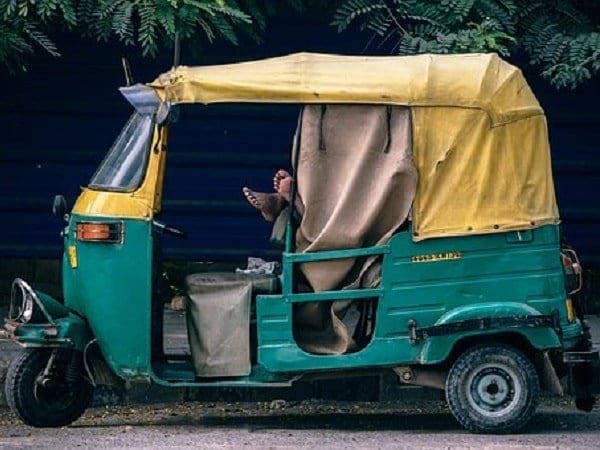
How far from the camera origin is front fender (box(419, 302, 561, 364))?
852cm

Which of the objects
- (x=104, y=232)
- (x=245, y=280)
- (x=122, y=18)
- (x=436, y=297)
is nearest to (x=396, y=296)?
(x=436, y=297)

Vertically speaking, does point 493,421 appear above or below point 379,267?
below

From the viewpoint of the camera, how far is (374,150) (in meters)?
8.58

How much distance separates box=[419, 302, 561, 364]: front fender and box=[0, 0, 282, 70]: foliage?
2571mm

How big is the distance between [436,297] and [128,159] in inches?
73.3

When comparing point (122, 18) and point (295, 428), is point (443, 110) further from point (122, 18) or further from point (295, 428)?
point (122, 18)

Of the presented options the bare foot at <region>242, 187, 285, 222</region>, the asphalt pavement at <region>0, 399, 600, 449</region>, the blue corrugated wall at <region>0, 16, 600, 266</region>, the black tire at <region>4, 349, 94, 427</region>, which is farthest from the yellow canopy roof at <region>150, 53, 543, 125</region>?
the blue corrugated wall at <region>0, 16, 600, 266</region>

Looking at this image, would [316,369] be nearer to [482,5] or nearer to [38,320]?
[38,320]

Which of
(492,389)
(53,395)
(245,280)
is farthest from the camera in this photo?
(53,395)

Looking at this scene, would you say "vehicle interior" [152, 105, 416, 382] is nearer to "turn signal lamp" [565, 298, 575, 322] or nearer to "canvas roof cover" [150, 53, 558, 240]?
"canvas roof cover" [150, 53, 558, 240]

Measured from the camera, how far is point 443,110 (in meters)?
8.57

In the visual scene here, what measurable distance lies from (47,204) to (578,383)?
5246 millimetres

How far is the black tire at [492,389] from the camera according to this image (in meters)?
8.59

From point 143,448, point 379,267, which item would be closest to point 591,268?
point 379,267
